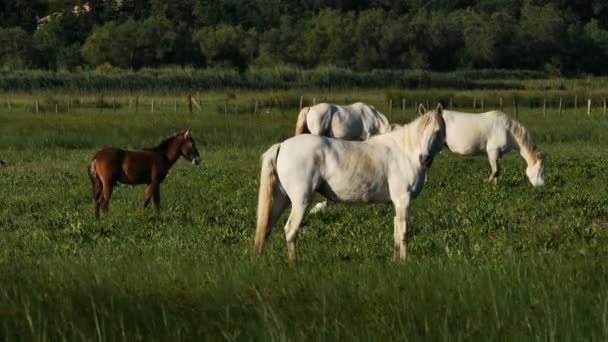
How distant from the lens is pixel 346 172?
12117mm

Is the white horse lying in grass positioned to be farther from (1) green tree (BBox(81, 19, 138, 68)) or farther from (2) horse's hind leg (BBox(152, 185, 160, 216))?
(1) green tree (BBox(81, 19, 138, 68))

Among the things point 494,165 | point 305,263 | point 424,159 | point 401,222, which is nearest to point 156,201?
point 401,222

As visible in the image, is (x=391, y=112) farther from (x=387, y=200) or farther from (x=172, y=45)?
(x=172, y=45)

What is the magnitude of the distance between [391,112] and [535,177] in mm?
37753

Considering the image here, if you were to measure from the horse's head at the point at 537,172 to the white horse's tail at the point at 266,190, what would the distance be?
1041 centimetres

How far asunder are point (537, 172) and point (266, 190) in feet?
35.4

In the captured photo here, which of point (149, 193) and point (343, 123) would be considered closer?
point (149, 193)

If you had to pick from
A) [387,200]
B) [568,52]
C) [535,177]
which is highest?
[387,200]

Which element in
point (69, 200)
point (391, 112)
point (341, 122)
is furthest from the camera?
point (391, 112)

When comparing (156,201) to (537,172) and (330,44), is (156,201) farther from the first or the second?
(330,44)

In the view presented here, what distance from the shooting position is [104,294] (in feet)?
23.8

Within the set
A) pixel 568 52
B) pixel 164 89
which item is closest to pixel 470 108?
pixel 164 89

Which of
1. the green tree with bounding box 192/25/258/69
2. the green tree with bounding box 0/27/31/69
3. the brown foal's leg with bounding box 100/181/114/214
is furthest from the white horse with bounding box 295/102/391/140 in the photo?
the green tree with bounding box 192/25/258/69

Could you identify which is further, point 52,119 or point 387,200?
point 52,119
